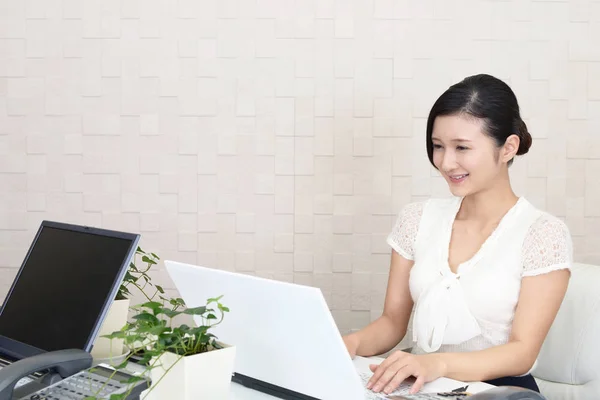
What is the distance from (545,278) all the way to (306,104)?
3.74ft

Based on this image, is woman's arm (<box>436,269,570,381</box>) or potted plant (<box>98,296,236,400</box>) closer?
potted plant (<box>98,296,236,400</box>)

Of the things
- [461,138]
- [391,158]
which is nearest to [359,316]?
[391,158]

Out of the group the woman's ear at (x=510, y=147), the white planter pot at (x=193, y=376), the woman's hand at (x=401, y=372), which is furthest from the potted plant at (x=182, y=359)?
the woman's ear at (x=510, y=147)

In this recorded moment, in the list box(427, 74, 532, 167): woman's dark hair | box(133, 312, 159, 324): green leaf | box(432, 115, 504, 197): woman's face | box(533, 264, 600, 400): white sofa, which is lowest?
box(533, 264, 600, 400): white sofa

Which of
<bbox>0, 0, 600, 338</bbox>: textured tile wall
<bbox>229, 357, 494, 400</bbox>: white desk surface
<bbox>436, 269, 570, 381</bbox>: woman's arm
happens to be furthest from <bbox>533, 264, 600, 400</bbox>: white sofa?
<bbox>0, 0, 600, 338</bbox>: textured tile wall

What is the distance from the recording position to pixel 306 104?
2627 millimetres

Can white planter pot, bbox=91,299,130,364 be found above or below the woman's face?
below

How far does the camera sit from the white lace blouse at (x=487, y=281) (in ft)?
6.21

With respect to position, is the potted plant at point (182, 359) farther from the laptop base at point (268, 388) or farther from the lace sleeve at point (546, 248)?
the lace sleeve at point (546, 248)

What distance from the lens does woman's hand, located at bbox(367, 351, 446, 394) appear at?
1453mm

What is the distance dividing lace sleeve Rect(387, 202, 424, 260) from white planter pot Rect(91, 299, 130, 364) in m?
0.87

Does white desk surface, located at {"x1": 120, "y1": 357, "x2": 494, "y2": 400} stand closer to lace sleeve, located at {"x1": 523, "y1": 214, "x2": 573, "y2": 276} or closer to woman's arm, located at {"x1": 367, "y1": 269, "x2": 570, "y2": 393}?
woman's arm, located at {"x1": 367, "y1": 269, "x2": 570, "y2": 393}

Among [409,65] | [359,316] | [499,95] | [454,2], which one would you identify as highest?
[454,2]

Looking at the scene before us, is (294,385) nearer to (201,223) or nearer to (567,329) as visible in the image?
(567,329)
